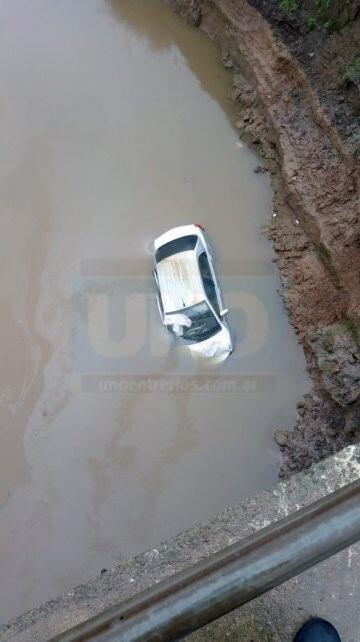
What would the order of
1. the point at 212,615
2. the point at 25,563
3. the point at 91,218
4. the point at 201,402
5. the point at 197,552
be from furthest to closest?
the point at 91,218, the point at 201,402, the point at 25,563, the point at 197,552, the point at 212,615

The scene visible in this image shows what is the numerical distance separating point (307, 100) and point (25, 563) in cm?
773

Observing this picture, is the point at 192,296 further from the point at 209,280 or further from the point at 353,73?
the point at 353,73

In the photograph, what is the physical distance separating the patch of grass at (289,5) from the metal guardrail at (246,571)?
7537mm

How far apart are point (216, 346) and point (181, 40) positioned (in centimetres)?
555

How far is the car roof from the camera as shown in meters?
7.41

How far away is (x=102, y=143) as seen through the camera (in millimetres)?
8469

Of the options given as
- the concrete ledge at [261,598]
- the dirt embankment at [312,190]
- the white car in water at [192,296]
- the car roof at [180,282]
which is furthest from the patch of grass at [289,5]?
the concrete ledge at [261,598]

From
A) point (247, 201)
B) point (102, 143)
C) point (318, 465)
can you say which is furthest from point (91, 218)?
point (318, 465)

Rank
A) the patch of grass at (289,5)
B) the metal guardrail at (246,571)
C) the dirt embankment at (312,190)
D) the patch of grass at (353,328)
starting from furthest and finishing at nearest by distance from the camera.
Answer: the patch of grass at (289,5), the dirt embankment at (312,190), the patch of grass at (353,328), the metal guardrail at (246,571)

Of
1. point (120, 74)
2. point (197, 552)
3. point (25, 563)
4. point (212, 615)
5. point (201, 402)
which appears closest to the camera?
point (212, 615)

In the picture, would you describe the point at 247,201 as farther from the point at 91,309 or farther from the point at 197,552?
the point at 197,552

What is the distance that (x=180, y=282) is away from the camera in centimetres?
748

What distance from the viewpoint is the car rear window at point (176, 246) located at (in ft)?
24.9

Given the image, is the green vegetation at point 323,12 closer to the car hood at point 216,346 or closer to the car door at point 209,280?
the car door at point 209,280
